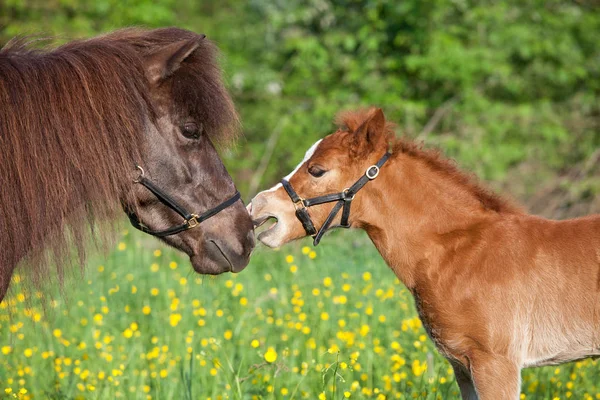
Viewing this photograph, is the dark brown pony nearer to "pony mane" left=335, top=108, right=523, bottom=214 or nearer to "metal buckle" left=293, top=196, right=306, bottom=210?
"metal buckle" left=293, top=196, right=306, bottom=210

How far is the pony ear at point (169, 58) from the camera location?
116 inches

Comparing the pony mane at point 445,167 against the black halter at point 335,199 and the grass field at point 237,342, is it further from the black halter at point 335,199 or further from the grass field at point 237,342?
the grass field at point 237,342

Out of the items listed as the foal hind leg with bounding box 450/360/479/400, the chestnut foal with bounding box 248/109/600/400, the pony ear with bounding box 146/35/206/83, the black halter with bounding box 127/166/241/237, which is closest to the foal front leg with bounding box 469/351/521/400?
the chestnut foal with bounding box 248/109/600/400

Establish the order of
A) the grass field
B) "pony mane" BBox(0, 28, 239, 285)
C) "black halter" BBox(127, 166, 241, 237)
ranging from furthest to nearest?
the grass field, "black halter" BBox(127, 166, 241, 237), "pony mane" BBox(0, 28, 239, 285)

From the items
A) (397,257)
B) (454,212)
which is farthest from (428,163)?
(397,257)

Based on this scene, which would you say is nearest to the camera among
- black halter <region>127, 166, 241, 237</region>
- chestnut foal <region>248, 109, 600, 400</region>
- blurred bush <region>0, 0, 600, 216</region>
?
black halter <region>127, 166, 241, 237</region>

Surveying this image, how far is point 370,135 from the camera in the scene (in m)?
3.76

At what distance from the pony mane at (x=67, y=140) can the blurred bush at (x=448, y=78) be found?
24.0 feet

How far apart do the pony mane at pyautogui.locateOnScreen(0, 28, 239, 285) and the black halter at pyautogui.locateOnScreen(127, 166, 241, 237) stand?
0.38ft

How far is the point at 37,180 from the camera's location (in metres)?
2.79

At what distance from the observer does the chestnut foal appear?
345 centimetres

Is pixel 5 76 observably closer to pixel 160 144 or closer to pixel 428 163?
pixel 160 144

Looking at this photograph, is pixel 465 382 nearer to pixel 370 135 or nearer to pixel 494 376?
pixel 494 376

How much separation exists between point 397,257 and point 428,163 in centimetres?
56
